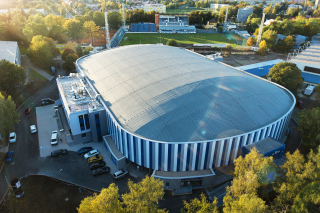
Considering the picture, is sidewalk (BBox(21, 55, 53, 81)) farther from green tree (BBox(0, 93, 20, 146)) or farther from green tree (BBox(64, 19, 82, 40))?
green tree (BBox(64, 19, 82, 40))

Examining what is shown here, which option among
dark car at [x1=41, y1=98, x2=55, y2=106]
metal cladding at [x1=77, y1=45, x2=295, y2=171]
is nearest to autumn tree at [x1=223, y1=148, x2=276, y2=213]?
metal cladding at [x1=77, y1=45, x2=295, y2=171]

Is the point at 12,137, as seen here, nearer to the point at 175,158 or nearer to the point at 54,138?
the point at 54,138

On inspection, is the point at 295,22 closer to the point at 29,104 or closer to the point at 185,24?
the point at 185,24

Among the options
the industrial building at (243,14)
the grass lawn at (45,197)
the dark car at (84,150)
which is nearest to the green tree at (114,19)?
the industrial building at (243,14)

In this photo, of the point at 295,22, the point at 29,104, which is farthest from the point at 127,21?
the point at 29,104

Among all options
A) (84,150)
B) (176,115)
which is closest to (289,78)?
(176,115)

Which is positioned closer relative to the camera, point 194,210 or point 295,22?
point 194,210

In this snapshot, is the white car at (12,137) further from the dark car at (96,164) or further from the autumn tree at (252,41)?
the autumn tree at (252,41)
